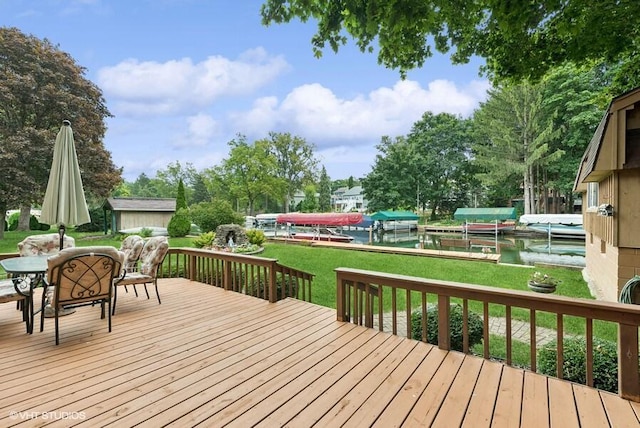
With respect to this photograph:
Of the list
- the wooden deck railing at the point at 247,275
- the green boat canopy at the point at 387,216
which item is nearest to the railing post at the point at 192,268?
the wooden deck railing at the point at 247,275

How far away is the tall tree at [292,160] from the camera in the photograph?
34.0 meters

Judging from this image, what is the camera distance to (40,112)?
14.5 meters

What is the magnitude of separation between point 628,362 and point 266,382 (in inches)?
102

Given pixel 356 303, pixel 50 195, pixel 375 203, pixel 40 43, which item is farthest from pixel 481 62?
pixel 375 203

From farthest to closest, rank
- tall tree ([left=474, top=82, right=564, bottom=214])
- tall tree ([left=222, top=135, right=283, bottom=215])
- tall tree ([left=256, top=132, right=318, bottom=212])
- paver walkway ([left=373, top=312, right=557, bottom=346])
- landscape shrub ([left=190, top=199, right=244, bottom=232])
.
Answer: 1. tall tree ([left=256, top=132, right=318, bottom=212])
2. tall tree ([left=222, top=135, right=283, bottom=215])
3. tall tree ([left=474, top=82, right=564, bottom=214])
4. landscape shrub ([left=190, top=199, right=244, bottom=232])
5. paver walkway ([left=373, top=312, right=557, bottom=346])

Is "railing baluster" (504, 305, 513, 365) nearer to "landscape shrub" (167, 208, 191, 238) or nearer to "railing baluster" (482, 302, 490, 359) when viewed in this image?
"railing baluster" (482, 302, 490, 359)

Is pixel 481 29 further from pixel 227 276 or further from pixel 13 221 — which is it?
→ pixel 13 221

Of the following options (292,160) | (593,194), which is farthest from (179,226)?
(292,160)

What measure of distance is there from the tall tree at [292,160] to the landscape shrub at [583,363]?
3099 cm

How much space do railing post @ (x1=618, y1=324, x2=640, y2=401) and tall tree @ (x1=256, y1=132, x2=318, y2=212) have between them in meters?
31.6

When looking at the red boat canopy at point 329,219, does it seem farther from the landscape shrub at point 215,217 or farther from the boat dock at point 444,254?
the landscape shrub at point 215,217

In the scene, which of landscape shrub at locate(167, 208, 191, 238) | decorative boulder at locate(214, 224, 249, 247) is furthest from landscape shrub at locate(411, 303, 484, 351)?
landscape shrub at locate(167, 208, 191, 238)

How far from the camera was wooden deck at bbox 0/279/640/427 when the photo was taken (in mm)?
1951

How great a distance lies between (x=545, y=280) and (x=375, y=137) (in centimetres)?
2953
